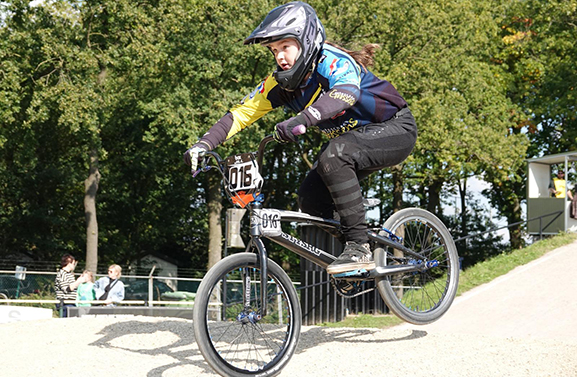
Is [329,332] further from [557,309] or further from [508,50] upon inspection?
[508,50]

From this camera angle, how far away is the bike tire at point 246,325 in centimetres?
480

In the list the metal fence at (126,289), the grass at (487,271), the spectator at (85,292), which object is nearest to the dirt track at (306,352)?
the spectator at (85,292)

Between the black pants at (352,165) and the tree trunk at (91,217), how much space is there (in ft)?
72.3

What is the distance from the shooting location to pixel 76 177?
3725 cm

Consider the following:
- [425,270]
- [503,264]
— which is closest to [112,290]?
Result: [425,270]

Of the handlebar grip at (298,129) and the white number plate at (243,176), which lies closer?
the handlebar grip at (298,129)

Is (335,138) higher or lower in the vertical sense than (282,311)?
higher

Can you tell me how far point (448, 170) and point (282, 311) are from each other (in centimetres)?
2478

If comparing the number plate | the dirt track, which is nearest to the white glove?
the number plate

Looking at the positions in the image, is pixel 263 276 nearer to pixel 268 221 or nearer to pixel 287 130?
pixel 268 221

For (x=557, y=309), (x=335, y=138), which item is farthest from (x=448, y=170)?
(x=335, y=138)

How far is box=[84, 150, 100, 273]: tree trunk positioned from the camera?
87.5 ft

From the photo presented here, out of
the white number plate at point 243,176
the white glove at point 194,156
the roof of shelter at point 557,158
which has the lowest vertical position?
the white number plate at point 243,176

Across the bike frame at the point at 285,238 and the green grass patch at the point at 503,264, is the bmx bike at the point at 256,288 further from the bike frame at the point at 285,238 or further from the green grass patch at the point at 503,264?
the green grass patch at the point at 503,264
